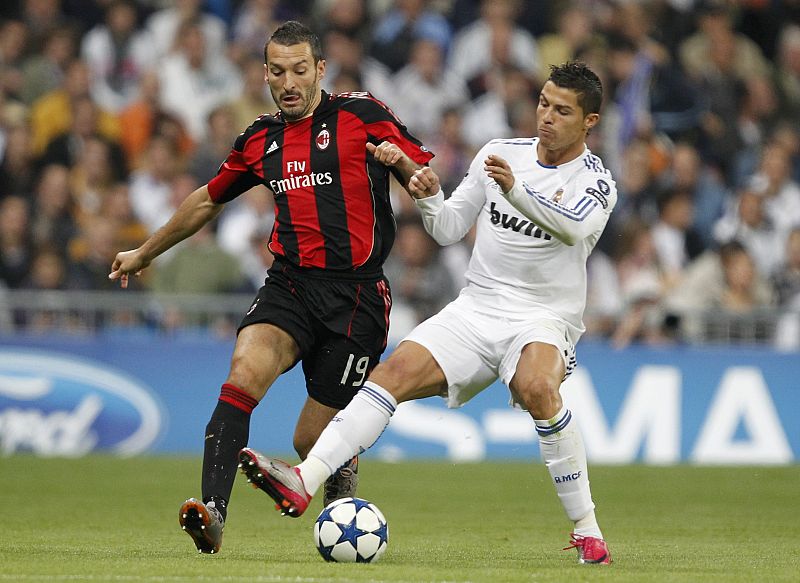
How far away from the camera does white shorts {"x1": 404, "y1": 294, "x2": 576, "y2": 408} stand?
7.46 metres

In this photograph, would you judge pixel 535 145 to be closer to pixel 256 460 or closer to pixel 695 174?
pixel 256 460

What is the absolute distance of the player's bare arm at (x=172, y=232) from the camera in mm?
8008

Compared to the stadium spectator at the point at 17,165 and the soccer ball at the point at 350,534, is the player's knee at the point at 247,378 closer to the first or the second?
the soccer ball at the point at 350,534

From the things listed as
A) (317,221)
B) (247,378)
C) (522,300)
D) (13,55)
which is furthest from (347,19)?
(247,378)

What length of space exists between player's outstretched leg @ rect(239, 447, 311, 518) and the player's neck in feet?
7.25

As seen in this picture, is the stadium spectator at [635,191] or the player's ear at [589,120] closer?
the player's ear at [589,120]

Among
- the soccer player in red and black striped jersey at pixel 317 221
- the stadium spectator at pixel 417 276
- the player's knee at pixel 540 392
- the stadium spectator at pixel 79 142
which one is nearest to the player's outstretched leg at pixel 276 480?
the soccer player in red and black striped jersey at pixel 317 221

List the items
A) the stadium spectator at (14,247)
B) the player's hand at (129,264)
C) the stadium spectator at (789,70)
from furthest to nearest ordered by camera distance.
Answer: the stadium spectator at (789,70) → the stadium spectator at (14,247) → the player's hand at (129,264)

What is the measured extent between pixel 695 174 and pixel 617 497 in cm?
643

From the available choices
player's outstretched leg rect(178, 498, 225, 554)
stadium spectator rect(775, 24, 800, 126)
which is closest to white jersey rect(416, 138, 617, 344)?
player's outstretched leg rect(178, 498, 225, 554)

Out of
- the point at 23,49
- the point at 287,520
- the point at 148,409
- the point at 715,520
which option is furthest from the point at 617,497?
the point at 23,49

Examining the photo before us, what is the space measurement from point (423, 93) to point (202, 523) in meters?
11.7

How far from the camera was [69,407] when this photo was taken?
14.7 meters

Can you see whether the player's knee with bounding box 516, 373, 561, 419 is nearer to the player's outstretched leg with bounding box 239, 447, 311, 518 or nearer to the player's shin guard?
the player's outstretched leg with bounding box 239, 447, 311, 518
